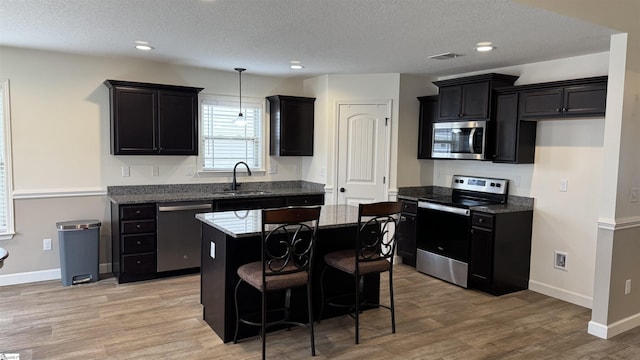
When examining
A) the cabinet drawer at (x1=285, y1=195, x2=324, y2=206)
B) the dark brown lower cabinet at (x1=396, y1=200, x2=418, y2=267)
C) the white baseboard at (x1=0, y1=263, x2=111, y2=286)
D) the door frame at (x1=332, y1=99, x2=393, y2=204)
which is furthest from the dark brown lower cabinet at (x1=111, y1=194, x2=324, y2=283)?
the dark brown lower cabinet at (x1=396, y1=200, x2=418, y2=267)

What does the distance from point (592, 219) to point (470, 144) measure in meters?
1.39

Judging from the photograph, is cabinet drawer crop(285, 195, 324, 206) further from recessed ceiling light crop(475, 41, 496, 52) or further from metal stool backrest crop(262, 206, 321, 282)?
recessed ceiling light crop(475, 41, 496, 52)

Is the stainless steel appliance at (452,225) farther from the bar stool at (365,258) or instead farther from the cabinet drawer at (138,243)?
the cabinet drawer at (138,243)

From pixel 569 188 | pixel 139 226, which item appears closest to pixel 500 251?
pixel 569 188

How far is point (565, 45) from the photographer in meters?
3.82

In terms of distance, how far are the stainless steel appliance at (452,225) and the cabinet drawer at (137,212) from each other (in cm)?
303

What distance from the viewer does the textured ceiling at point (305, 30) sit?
296cm

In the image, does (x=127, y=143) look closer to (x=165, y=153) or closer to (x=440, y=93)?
(x=165, y=153)

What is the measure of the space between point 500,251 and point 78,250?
433cm

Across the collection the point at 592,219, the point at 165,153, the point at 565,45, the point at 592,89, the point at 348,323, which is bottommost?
the point at 348,323

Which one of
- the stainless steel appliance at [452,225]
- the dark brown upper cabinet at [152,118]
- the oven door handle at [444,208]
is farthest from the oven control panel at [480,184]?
the dark brown upper cabinet at [152,118]

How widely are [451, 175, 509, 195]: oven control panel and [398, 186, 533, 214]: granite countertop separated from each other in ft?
0.45

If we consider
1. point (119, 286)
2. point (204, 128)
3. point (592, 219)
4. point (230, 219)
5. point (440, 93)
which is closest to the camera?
point (230, 219)

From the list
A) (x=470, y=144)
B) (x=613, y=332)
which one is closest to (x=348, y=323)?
(x=613, y=332)
